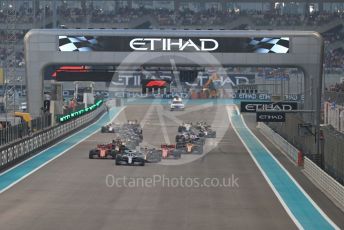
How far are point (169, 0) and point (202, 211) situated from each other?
398 feet

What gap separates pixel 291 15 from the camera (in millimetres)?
129375

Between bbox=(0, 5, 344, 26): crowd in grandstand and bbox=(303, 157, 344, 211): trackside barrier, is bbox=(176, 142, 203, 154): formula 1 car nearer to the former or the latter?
bbox=(303, 157, 344, 211): trackside barrier

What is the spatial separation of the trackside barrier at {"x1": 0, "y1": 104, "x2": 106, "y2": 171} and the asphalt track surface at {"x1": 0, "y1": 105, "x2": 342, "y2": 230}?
1893 millimetres

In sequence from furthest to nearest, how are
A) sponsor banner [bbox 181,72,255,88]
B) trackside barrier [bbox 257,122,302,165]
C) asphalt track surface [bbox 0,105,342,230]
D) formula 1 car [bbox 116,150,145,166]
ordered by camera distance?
sponsor banner [bbox 181,72,255,88] < trackside barrier [bbox 257,122,302,165] < formula 1 car [bbox 116,150,145,166] < asphalt track surface [bbox 0,105,342,230]

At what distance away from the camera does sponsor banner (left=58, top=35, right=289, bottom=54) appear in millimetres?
49750

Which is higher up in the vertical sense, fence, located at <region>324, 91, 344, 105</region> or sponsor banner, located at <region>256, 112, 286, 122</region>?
fence, located at <region>324, 91, 344, 105</region>

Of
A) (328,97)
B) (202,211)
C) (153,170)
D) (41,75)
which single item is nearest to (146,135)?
(328,97)

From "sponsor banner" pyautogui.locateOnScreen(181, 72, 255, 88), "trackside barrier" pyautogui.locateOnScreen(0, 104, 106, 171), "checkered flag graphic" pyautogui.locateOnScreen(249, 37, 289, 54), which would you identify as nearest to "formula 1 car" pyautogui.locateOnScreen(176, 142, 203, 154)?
"checkered flag graphic" pyautogui.locateOnScreen(249, 37, 289, 54)

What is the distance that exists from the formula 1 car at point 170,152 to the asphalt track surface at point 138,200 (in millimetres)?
1468

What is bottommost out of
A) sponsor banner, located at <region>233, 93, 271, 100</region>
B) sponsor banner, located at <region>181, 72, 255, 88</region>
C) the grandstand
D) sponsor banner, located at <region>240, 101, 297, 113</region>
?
sponsor banner, located at <region>233, 93, 271, 100</region>

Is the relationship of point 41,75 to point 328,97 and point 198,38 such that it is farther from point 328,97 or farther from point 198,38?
point 328,97

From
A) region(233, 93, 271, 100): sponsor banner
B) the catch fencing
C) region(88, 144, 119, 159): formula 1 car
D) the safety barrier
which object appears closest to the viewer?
the catch fencing

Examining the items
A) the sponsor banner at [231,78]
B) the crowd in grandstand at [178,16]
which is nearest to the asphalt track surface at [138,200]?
the crowd in grandstand at [178,16]

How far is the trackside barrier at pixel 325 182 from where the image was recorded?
111 ft
